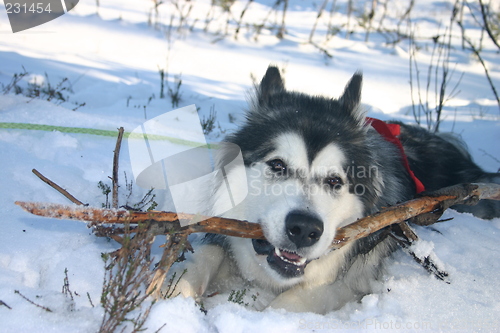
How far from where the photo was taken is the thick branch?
1549mm

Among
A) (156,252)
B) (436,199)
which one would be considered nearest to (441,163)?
(436,199)

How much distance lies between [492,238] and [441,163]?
0.68 m

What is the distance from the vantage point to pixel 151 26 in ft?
25.9

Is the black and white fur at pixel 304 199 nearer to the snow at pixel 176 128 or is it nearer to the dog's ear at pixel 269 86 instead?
the dog's ear at pixel 269 86

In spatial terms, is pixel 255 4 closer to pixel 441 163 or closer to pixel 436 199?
pixel 441 163

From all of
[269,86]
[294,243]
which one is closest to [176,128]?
[269,86]

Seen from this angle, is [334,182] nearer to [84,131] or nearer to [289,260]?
[289,260]

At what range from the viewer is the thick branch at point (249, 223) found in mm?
1549

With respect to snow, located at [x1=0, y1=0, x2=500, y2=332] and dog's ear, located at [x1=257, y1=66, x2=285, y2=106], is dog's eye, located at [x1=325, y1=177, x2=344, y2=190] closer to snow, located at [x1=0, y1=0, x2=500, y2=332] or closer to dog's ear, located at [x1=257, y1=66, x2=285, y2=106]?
snow, located at [x1=0, y1=0, x2=500, y2=332]

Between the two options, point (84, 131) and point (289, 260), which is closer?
point (289, 260)

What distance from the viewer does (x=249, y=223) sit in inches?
78.7

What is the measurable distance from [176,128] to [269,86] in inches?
62.2

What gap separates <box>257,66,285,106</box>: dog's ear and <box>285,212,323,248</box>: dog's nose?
1076 mm

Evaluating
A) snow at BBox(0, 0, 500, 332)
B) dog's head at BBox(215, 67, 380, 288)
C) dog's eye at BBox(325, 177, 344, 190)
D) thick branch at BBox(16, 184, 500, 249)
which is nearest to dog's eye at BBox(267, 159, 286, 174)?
dog's head at BBox(215, 67, 380, 288)
